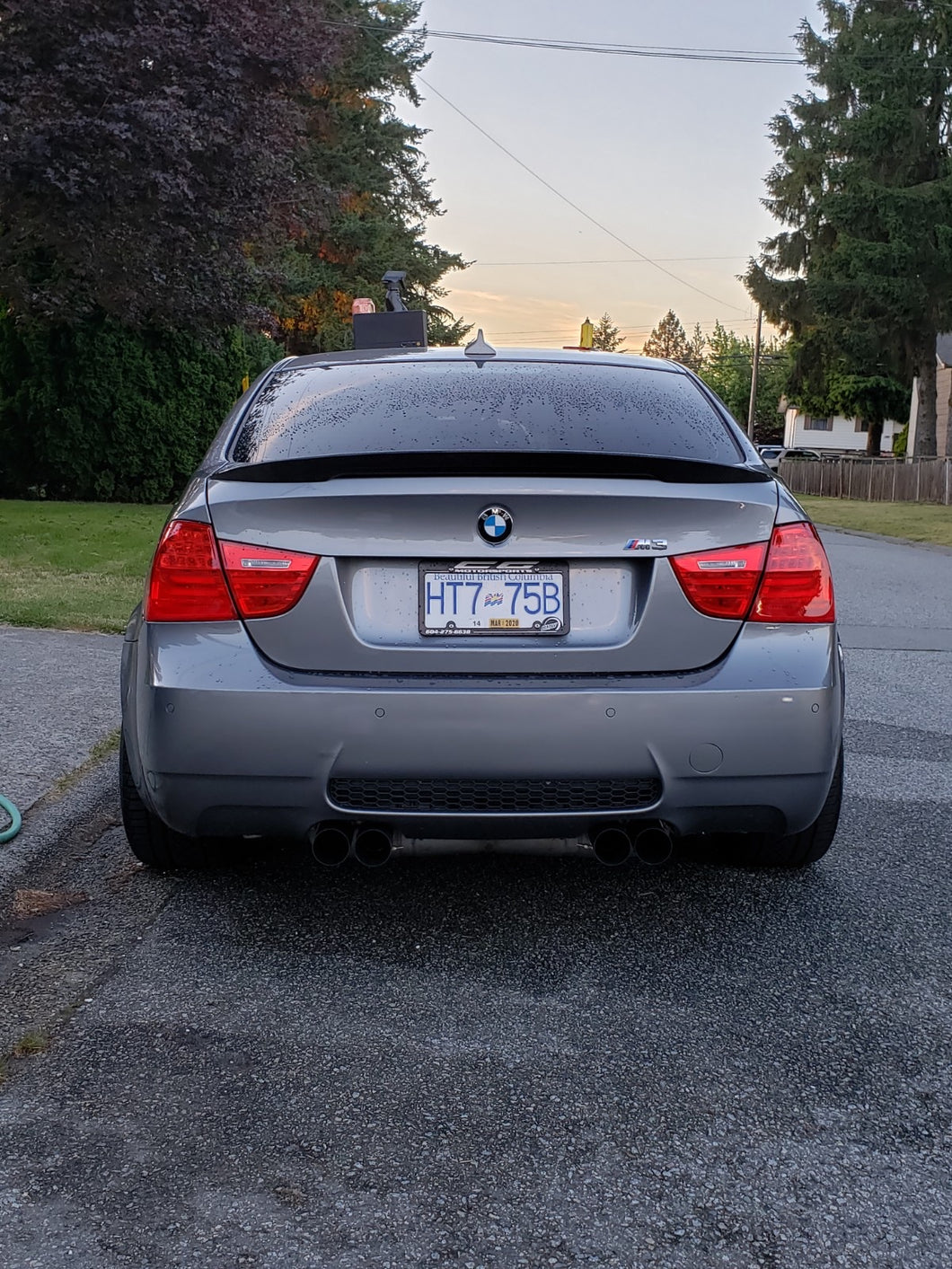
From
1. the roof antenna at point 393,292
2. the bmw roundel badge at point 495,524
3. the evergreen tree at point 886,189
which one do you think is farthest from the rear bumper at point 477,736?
the evergreen tree at point 886,189

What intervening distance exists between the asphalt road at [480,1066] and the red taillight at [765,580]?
923 mm

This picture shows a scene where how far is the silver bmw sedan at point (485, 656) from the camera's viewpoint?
322cm

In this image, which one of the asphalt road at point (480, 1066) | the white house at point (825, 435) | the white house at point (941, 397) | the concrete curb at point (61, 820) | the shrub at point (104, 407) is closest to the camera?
the asphalt road at point (480, 1066)

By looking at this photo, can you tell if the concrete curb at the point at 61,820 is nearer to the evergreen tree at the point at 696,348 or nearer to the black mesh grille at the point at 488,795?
the black mesh grille at the point at 488,795

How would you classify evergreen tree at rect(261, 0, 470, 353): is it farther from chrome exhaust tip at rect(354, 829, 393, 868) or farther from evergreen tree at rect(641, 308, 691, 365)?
evergreen tree at rect(641, 308, 691, 365)

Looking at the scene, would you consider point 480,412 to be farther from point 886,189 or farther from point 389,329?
point 886,189

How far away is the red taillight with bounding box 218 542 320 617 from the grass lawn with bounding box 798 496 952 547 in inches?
661

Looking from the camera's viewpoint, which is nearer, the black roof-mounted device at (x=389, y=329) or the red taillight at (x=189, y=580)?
the red taillight at (x=189, y=580)

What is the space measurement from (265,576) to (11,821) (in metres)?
A: 1.81

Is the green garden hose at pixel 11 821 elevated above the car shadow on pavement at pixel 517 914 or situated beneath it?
elevated above

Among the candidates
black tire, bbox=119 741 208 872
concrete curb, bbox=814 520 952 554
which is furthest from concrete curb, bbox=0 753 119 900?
concrete curb, bbox=814 520 952 554

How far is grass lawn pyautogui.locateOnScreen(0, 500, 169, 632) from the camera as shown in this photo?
921 cm

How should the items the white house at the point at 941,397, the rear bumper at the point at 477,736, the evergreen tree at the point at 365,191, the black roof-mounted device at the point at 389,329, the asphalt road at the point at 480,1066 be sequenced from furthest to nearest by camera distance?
the white house at the point at 941,397
the evergreen tree at the point at 365,191
the black roof-mounted device at the point at 389,329
the rear bumper at the point at 477,736
the asphalt road at the point at 480,1066

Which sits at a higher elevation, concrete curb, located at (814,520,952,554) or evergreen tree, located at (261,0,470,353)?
evergreen tree, located at (261,0,470,353)
